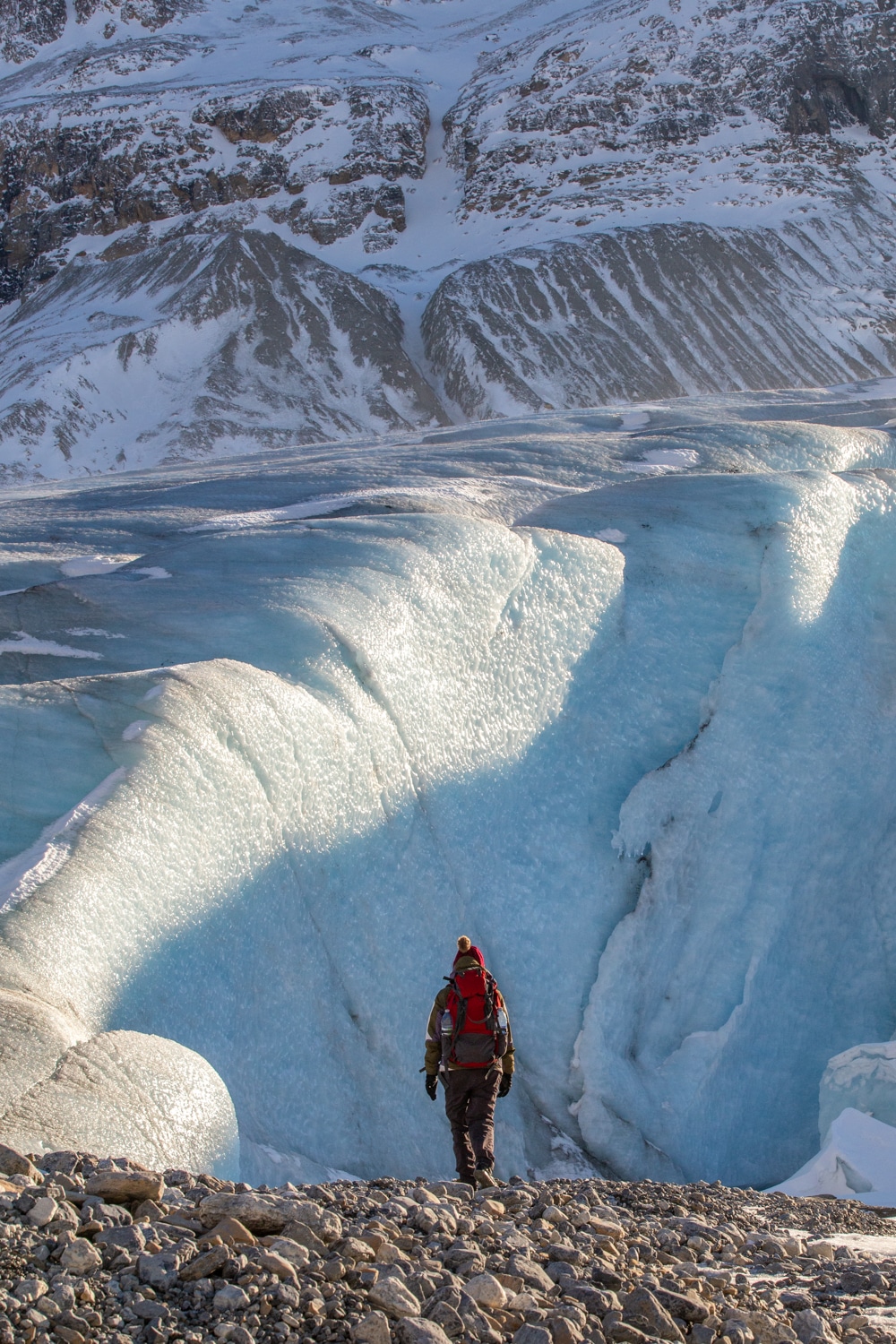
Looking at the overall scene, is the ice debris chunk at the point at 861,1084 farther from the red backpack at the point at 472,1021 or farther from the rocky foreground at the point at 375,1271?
the rocky foreground at the point at 375,1271

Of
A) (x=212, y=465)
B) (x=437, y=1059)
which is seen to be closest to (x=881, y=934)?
(x=437, y=1059)

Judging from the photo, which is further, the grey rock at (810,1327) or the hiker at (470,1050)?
the hiker at (470,1050)

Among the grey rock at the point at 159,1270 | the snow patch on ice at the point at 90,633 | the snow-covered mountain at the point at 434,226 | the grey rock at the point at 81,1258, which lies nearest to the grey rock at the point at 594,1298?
the grey rock at the point at 159,1270

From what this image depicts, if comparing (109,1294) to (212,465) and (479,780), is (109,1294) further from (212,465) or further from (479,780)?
(212,465)

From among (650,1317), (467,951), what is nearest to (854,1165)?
(467,951)

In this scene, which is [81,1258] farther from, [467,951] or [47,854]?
[47,854]

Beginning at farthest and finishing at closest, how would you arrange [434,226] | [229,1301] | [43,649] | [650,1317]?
[434,226] < [43,649] < [650,1317] < [229,1301]
